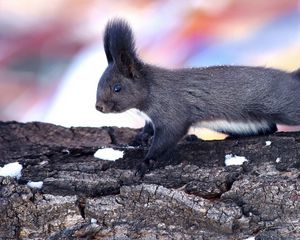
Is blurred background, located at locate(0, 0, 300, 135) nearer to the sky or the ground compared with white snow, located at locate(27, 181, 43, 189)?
nearer to the sky

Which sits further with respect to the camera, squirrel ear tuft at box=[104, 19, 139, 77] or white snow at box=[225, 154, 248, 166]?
squirrel ear tuft at box=[104, 19, 139, 77]

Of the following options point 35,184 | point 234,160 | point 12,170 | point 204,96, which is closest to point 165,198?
point 234,160

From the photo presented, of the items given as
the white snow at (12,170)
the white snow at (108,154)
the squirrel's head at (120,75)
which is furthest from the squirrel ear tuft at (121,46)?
the white snow at (12,170)

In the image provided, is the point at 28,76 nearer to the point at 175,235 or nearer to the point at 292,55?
the point at 292,55

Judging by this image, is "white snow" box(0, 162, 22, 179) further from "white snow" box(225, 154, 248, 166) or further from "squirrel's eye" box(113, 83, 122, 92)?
"white snow" box(225, 154, 248, 166)

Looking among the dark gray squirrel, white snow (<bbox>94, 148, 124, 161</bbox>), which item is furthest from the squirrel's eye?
white snow (<bbox>94, 148, 124, 161</bbox>)

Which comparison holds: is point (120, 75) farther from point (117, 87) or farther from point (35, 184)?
Answer: point (35, 184)

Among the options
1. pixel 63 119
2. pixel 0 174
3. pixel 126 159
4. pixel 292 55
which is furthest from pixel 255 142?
pixel 63 119

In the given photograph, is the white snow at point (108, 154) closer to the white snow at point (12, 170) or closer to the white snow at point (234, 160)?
the white snow at point (12, 170)
